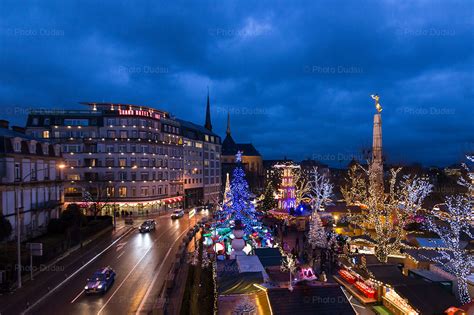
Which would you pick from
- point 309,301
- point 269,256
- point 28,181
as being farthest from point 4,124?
point 309,301

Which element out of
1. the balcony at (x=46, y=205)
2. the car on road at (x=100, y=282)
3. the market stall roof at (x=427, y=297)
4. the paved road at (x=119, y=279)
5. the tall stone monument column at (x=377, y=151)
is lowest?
the paved road at (x=119, y=279)

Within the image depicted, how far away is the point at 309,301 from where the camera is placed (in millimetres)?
15242

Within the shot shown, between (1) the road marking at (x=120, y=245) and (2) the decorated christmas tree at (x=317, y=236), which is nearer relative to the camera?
(2) the decorated christmas tree at (x=317, y=236)

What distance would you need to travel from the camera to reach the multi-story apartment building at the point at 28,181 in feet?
106

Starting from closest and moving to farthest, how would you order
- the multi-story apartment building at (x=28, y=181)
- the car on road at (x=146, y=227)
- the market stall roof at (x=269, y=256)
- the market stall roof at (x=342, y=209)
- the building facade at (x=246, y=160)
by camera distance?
the market stall roof at (x=269, y=256) < the multi-story apartment building at (x=28, y=181) < the car on road at (x=146, y=227) < the market stall roof at (x=342, y=209) < the building facade at (x=246, y=160)

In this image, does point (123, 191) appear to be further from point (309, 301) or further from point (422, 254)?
point (309, 301)

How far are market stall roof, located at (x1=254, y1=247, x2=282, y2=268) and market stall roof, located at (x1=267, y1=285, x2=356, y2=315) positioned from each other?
21.8 ft

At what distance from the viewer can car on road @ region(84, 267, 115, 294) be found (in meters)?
22.1

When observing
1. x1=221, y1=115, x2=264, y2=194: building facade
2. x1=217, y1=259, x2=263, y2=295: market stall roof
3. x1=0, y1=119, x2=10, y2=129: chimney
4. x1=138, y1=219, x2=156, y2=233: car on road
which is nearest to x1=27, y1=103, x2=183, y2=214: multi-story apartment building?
x1=138, y1=219, x2=156, y2=233: car on road

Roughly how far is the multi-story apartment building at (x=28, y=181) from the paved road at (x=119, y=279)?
772cm

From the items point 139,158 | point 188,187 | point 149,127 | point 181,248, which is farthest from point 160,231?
point 188,187

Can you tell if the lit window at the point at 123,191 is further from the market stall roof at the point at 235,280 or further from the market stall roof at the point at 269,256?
the market stall roof at the point at 235,280

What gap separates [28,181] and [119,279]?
1792 centimetres

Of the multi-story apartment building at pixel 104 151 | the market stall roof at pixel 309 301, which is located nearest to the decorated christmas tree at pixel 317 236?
the market stall roof at pixel 309 301
